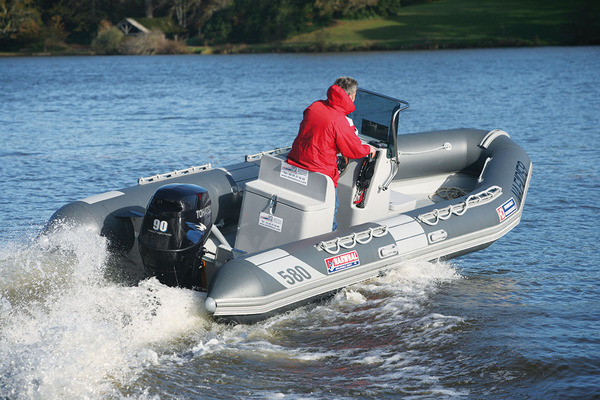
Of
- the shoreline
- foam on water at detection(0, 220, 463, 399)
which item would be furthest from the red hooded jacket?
the shoreline

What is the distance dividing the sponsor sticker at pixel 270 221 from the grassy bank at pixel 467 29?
1686 inches

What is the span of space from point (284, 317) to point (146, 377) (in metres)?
1.42

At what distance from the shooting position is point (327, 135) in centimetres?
576

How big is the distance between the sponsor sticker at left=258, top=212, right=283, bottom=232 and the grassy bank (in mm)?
42818

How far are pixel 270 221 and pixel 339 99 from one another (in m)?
1.16

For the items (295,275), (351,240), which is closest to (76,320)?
(295,275)

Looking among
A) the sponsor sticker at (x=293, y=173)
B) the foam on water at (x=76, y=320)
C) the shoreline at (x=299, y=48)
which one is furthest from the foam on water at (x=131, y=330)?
the shoreline at (x=299, y=48)

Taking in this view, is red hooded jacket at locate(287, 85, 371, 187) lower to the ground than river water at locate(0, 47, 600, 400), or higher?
higher

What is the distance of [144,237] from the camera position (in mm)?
5285

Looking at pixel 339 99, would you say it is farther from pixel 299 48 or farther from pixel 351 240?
pixel 299 48

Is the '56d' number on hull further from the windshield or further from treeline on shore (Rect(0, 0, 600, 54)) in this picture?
treeline on shore (Rect(0, 0, 600, 54))

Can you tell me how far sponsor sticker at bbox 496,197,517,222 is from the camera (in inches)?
267

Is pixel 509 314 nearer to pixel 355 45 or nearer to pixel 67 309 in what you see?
pixel 67 309

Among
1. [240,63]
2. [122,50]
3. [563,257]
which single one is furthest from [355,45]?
[563,257]
